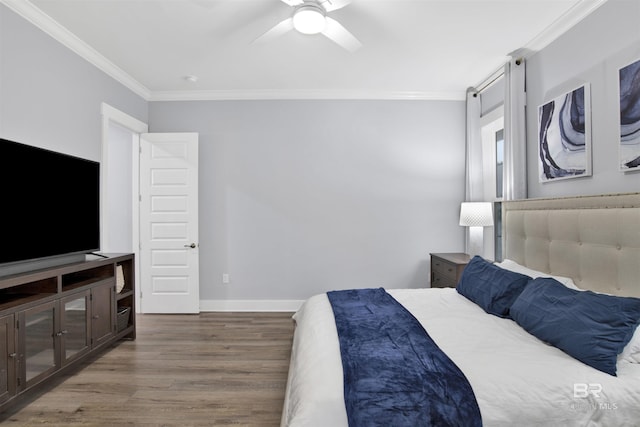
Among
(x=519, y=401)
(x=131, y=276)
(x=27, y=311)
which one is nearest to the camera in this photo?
(x=519, y=401)

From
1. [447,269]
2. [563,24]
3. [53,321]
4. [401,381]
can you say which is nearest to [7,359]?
[53,321]

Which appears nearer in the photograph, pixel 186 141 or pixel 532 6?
pixel 532 6

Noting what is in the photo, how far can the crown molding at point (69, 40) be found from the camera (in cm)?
246

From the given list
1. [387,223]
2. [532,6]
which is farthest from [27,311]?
[532,6]

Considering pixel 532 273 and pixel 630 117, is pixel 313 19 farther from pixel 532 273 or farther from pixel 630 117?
pixel 532 273

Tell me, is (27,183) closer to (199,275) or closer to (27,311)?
(27,311)

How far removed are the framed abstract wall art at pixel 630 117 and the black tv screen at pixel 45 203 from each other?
3.92m

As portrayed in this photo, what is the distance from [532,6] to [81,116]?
12.8 feet

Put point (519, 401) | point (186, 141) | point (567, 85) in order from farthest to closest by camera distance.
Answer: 1. point (186, 141)
2. point (567, 85)
3. point (519, 401)

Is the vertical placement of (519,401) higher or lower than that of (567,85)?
lower

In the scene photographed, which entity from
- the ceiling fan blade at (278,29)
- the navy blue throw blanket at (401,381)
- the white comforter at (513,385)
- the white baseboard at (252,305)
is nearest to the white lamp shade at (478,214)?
the white comforter at (513,385)

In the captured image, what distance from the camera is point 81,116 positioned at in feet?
10.3

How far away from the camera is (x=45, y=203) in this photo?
8.29 feet

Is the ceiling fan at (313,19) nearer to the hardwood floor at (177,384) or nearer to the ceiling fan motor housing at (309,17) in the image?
the ceiling fan motor housing at (309,17)
